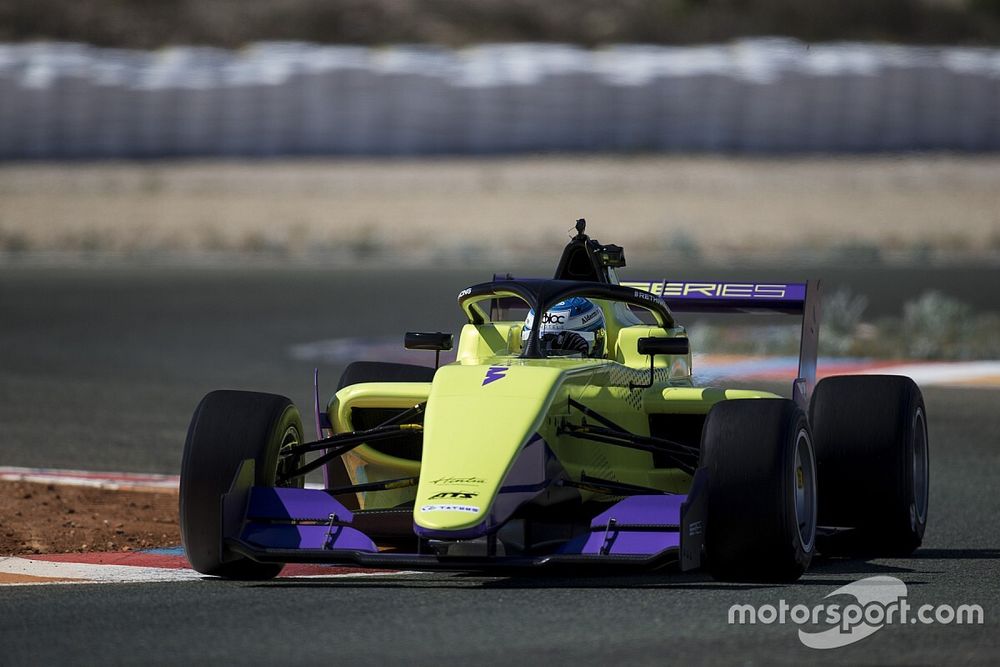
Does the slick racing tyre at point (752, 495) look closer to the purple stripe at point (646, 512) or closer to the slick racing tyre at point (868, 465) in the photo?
the purple stripe at point (646, 512)

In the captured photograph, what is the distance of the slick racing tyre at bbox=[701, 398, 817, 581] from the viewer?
712cm

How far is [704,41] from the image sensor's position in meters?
46.9

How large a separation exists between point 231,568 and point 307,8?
153 ft

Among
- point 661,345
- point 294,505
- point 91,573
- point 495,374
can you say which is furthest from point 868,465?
point 91,573

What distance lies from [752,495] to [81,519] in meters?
3.93

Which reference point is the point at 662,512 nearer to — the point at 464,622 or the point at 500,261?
the point at 464,622

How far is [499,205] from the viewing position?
120 feet

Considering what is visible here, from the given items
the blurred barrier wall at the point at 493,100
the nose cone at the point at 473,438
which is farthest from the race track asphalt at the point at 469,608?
the blurred barrier wall at the point at 493,100

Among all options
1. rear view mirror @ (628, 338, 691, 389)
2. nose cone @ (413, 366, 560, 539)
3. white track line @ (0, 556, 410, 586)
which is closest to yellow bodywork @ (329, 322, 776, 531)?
nose cone @ (413, 366, 560, 539)

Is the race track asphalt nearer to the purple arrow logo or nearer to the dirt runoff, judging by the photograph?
the purple arrow logo

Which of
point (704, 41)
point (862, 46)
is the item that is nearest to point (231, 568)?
point (862, 46)

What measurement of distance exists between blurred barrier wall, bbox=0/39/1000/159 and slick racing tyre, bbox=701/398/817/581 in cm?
2873

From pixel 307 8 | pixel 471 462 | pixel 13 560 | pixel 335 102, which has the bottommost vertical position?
pixel 13 560

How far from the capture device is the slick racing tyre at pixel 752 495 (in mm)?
7117
